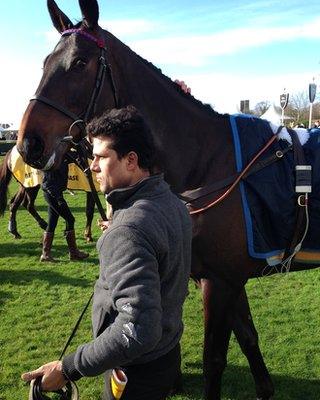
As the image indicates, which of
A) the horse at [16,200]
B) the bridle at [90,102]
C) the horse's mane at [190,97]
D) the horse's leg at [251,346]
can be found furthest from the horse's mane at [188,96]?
the horse at [16,200]

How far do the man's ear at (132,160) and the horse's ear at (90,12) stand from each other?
4.41 feet

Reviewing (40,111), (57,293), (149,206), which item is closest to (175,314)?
(149,206)

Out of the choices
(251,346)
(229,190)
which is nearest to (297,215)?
(229,190)

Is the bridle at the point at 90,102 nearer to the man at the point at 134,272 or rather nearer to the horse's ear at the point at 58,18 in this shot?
the horse's ear at the point at 58,18

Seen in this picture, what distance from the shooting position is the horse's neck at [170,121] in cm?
272

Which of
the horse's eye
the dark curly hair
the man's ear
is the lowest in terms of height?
the man's ear

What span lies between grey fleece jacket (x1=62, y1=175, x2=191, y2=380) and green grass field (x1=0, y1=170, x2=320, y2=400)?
2165mm

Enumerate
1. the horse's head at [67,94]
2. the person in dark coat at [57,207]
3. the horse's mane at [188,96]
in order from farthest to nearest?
the person in dark coat at [57,207] < the horse's mane at [188,96] < the horse's head at [67,94]

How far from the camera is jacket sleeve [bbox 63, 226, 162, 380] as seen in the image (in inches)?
53.7

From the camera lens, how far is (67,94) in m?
2.48

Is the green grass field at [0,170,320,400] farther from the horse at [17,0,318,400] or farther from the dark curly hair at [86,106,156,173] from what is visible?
the dark curly hair at [86,106,156,173]

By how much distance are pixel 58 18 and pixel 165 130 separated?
0.92m

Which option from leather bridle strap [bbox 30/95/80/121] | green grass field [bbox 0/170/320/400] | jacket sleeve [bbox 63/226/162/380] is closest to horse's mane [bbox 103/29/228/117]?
leather bridle strap [bbox 30/95/80/121]

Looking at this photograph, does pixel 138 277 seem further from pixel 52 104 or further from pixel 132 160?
pixel 52 104
